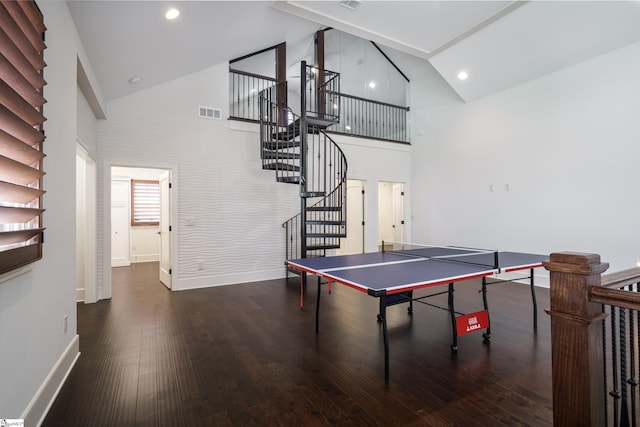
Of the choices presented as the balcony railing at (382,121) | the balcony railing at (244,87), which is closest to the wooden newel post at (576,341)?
the balcony railing at (244,87)

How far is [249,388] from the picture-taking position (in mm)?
2195

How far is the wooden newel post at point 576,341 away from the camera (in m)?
1.13

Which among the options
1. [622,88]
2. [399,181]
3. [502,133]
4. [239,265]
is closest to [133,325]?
[239,265]

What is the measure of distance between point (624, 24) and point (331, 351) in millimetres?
5553

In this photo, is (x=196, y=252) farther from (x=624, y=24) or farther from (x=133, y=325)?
(x=624, y=24)

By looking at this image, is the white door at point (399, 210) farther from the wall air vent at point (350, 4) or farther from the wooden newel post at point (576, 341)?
the wooden newel post at point (576, 341)

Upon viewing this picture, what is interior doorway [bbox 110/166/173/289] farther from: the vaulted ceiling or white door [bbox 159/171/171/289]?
the vaulted ceiling

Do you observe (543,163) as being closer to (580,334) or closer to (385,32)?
(385,32)

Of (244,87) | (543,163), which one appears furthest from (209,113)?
(543,163)

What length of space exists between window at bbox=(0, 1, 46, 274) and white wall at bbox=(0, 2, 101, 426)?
0.76 ft

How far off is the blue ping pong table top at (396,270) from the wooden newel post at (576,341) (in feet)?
3.16

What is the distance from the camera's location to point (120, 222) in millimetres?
7719

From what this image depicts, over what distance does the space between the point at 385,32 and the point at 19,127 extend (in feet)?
15.0

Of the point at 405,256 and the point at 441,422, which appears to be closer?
the point at 441,422
